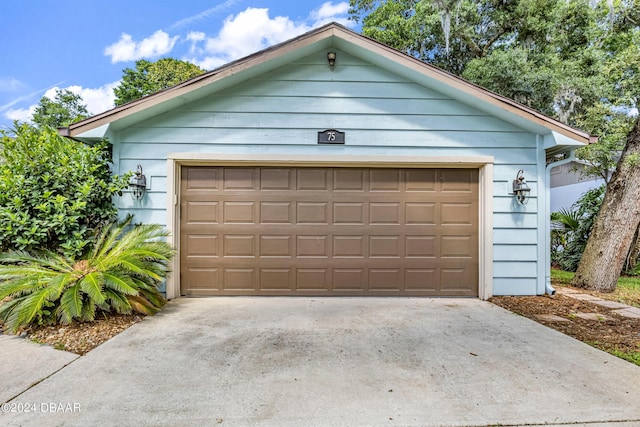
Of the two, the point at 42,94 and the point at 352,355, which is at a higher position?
the point at 42,94

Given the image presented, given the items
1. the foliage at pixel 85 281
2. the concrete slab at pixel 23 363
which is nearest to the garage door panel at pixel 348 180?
the foliage at pixel 85 281

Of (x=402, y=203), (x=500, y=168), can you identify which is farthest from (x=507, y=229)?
(x=402, y=203)

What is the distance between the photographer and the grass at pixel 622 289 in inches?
183

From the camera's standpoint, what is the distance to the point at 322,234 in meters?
4.70

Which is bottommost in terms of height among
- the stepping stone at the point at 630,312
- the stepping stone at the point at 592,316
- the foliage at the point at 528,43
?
the stepping stone at the point at 592,316

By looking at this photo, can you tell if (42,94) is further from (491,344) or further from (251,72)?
(491,344)

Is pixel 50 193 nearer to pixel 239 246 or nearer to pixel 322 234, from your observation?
pixel 239 246

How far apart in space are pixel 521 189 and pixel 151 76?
61.5 feet

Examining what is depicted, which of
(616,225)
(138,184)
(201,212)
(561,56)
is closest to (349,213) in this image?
(201,212)

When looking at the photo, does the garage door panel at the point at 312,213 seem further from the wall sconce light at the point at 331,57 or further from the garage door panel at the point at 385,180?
the wall sconce light at the point at 331,57

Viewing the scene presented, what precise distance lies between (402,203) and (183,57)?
1766 cm

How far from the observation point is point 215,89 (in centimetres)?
453

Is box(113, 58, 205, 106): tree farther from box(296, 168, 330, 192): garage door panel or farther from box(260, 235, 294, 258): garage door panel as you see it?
box(260, 235, 294, 258): garage door panel

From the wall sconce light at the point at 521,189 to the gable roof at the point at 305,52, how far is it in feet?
1.84
